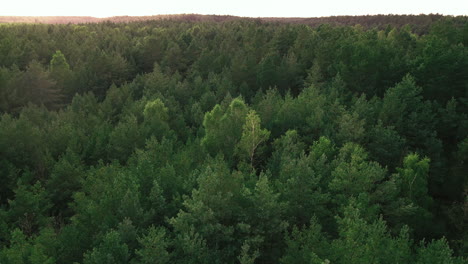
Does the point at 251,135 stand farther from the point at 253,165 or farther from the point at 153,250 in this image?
the point at 153,250

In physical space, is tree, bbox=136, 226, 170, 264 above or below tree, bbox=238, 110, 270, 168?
below

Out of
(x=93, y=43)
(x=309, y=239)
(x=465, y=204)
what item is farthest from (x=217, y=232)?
(x=93, y=43)

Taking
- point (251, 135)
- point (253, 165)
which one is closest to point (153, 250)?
point (251, 135)

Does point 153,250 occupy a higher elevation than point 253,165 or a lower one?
higher

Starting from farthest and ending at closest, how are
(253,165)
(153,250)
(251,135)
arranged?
(253,165)
(251,135)
(153,250)

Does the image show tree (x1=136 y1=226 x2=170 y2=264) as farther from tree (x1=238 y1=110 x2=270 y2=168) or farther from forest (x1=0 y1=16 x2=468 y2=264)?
tree (x1=238 y1=110 x2=270 y2=168)

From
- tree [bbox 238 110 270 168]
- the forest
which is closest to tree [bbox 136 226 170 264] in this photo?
the forest

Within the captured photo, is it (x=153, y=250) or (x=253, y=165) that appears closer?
(x=153, y=250)

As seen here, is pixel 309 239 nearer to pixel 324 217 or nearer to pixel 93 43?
pixel 324 217
